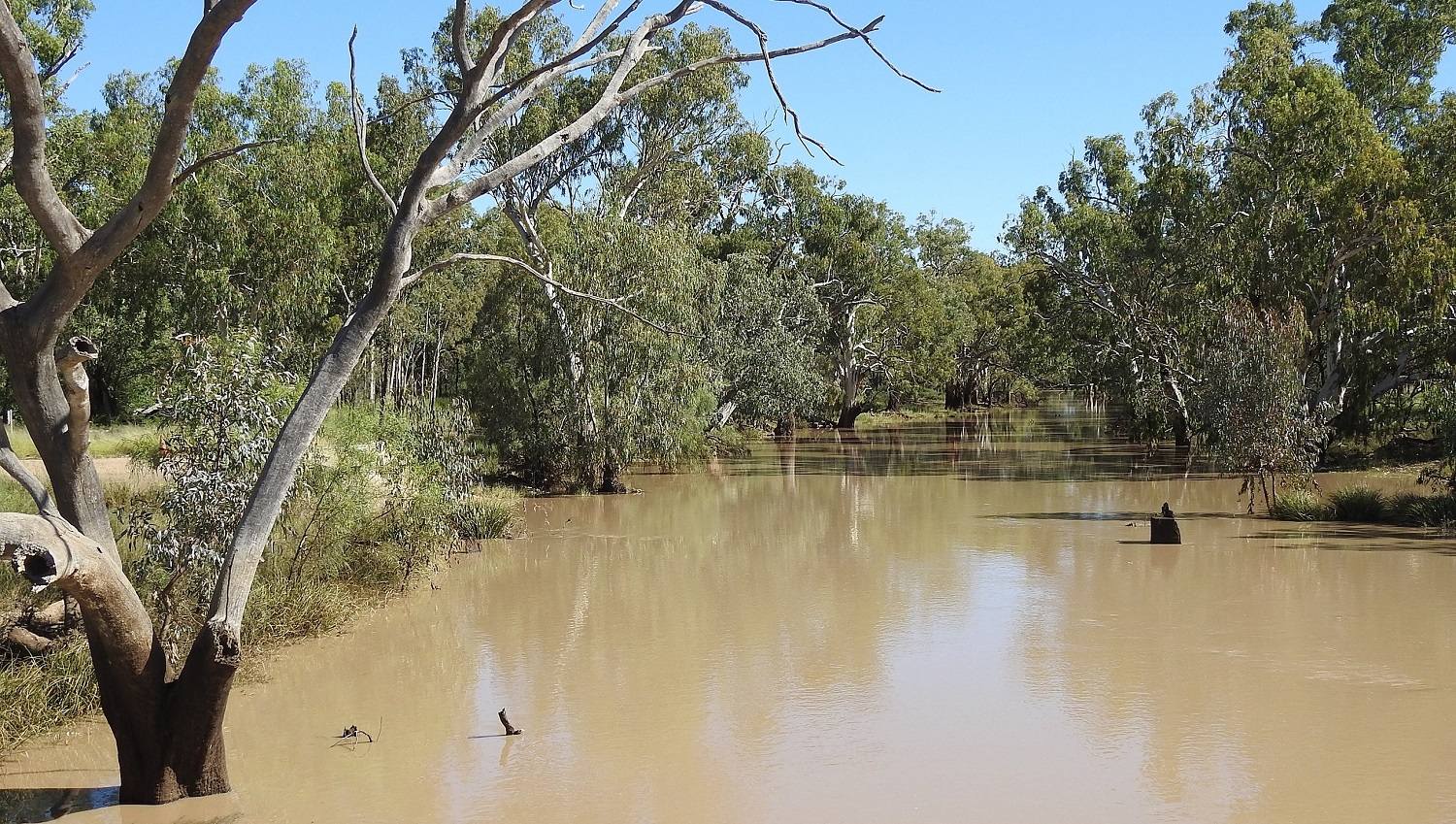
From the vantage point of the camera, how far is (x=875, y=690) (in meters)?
9.66

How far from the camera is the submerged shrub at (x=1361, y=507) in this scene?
61.9 ft

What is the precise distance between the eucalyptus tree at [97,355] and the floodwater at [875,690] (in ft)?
2.09

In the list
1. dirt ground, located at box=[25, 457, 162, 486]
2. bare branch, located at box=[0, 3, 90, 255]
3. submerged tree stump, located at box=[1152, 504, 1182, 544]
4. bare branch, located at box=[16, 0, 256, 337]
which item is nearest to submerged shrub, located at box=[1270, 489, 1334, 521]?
submerged tree stump, located at box=[1152, 504, 1182, 544]

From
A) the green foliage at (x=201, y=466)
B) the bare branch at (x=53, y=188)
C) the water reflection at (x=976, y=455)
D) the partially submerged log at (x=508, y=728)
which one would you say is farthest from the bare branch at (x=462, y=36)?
the water reflection at (x=976, y=455)

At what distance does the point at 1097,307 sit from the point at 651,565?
74.6ft

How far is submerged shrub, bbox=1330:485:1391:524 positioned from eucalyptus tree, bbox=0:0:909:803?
16683mm

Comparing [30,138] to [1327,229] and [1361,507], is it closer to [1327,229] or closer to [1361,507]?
[1361,507]

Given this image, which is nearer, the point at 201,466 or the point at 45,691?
the point at 45,691

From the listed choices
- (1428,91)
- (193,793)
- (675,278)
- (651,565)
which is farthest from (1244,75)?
(193,793)

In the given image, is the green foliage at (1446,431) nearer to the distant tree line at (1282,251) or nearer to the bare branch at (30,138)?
the distant tree line at (1282,251)

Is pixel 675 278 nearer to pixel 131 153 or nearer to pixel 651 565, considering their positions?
pixel 651 565

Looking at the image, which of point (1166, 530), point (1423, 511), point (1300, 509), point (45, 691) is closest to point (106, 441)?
point (45, 691)

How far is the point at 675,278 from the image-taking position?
23609 millimetres

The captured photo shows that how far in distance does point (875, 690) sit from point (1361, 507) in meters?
13.1
